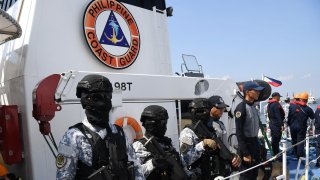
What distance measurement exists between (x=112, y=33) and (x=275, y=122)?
16.0 feet

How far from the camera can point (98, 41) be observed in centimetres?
371

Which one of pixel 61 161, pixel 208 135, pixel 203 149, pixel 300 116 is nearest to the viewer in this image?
pixel 61 161

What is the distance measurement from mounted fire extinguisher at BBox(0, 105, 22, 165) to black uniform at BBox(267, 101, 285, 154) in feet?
19.1

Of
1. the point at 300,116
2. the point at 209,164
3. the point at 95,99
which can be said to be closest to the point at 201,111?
the point at 209,164

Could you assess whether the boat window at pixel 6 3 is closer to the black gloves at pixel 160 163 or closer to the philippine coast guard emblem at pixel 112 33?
the philippine coast guard emblem at pixel 112 33

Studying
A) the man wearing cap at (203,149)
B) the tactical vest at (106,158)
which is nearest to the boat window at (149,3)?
the man wearing cap at (203,149)

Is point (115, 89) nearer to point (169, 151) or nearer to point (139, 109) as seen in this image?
point (139, 109)

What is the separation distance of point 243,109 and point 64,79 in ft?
7.33

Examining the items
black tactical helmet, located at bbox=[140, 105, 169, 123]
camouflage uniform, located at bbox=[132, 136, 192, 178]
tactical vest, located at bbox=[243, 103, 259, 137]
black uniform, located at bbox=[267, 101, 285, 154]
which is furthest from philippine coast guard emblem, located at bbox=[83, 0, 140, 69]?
black uniform, located at bbox=[267, 101, 285, 154]

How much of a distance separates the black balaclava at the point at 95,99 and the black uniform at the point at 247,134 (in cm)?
231

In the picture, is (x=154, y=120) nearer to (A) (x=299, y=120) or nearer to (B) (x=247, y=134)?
(B) (x=247, y=134)

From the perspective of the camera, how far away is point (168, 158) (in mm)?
2477

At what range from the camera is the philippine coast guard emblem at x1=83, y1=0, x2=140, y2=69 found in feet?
12.1

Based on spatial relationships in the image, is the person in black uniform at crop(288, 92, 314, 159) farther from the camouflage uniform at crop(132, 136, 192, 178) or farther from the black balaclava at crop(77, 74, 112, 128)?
the black balaclava at crop(77, 74, 112, 128)
